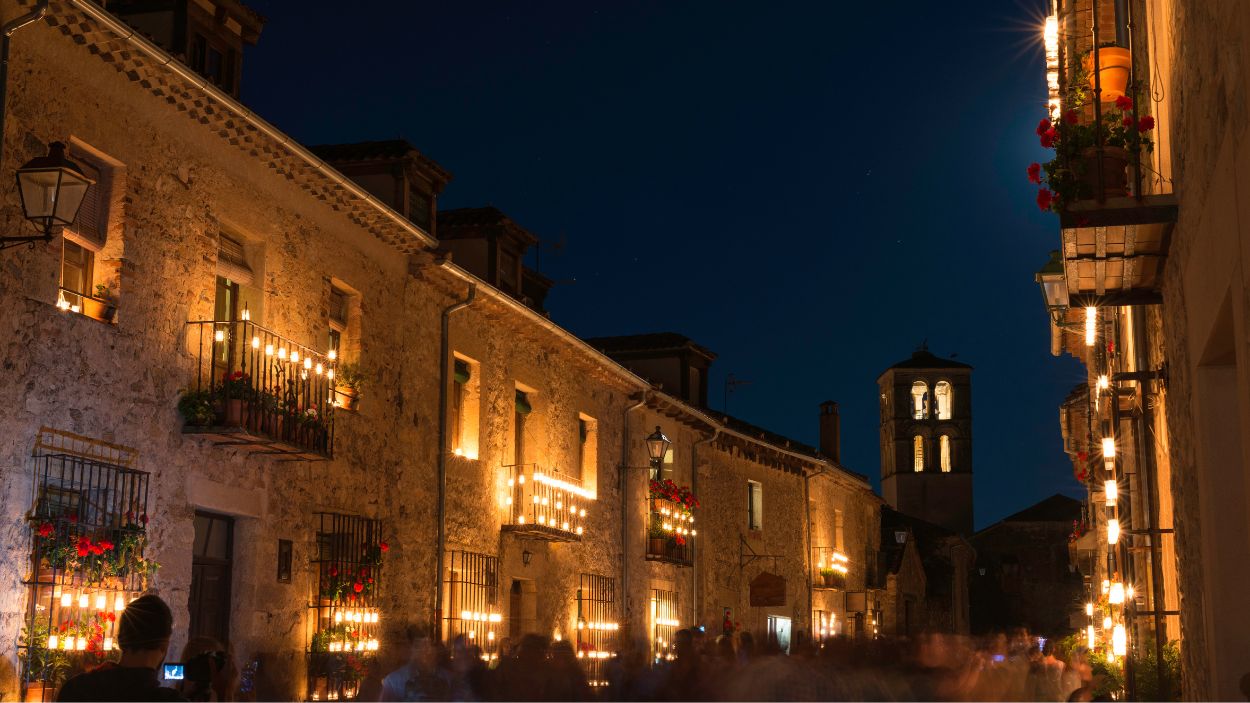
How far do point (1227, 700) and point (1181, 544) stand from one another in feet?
6.11

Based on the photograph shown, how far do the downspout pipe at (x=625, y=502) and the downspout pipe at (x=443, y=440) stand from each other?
6849 millimetres

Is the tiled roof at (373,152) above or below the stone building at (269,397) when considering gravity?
above

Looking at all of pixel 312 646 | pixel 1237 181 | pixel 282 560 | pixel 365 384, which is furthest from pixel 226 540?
pixel 1237 181

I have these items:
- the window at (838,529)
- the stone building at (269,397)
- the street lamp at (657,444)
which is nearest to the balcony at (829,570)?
the window at (838,529)

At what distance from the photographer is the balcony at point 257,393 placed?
40.3 ft

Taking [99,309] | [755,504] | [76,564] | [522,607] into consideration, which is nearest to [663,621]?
[522,607]

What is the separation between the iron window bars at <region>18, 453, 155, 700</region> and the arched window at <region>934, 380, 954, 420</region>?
201ft

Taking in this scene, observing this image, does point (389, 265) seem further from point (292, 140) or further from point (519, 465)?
point (519, 465)

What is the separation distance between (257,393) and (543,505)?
8226 mm

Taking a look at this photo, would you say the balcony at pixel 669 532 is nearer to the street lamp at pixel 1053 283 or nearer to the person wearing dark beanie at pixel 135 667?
the street lamp at pixel 1053 283

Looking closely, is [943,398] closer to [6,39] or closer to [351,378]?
[351,378]

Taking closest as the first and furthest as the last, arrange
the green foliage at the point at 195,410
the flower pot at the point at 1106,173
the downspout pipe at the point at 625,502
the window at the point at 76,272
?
the flower pot at the point at 1106,173, the window at the point at 76,272, the green foliage at the point at 195,410, the downspout pipe at the point at 625,502

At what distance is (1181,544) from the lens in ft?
30.8

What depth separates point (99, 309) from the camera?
11320 mm
